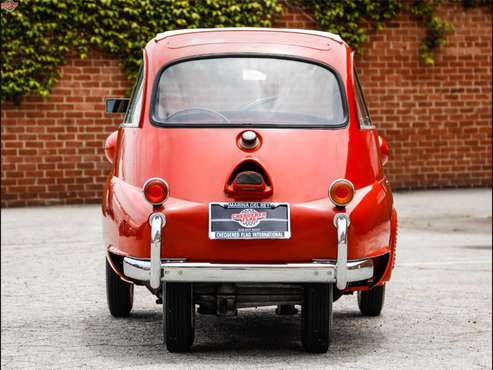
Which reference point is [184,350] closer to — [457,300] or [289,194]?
[289,194]

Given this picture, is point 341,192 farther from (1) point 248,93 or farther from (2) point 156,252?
(2) point 156,252

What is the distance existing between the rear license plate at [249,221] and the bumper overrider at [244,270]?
176 millimetres

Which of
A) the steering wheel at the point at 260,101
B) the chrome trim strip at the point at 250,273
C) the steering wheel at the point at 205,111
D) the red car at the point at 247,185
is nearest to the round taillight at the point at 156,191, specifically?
the red car at the point at 247,185

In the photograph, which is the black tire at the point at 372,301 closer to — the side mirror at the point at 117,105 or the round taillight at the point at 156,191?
the side mirror at the point at 117,105

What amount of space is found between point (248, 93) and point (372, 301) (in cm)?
194

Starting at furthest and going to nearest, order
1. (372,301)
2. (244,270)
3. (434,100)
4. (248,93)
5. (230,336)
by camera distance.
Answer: (434,100) → (372,301) → (230,336) → (248,93) → (244,270)

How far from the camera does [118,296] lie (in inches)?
324

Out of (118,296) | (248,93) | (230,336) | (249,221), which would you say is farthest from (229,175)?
(118,296)

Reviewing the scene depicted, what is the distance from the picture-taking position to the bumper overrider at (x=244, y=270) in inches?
254

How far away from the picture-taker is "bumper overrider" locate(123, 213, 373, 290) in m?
6.44

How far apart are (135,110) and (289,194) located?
4.15ft

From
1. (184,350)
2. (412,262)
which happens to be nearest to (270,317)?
(184,350)

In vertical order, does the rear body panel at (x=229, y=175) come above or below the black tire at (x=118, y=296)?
above

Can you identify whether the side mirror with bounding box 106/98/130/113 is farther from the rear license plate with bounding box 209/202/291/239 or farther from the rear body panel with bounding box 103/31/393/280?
the rear license plate with bounding box 209/202/291/239
